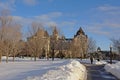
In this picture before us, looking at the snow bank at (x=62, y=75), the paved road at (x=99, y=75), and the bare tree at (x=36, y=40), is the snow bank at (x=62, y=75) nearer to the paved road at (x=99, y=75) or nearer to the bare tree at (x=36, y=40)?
the paved road at (x=99, y=75)

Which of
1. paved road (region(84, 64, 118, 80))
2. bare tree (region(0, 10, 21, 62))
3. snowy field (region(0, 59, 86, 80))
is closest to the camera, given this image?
snowy field (region(0, 59, 86, 80))

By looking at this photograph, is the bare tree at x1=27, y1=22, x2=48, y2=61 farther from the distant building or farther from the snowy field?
the snowy field

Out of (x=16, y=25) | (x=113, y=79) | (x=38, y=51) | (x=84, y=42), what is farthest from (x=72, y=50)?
(x=113, y=79)

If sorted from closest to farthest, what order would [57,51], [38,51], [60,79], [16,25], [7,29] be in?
[60,79], [7,29], [16,25], [38,51], [57,51]

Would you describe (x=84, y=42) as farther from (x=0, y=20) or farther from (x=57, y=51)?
(x=0, y=20)

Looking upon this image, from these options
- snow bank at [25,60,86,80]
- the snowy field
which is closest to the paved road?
the snowy field

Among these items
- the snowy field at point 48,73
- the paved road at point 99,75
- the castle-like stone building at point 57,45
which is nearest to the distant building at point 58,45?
the castle-like stone building at point 57,45

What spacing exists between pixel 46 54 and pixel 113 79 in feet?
293

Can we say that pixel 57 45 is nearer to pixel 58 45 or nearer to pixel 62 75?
pixel 58 45

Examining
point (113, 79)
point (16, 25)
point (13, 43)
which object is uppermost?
point (16, 25)

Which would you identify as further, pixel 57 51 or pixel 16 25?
pixel 57 51

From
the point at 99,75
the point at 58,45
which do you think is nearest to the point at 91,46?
the point at 58,45

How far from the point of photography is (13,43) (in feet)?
222

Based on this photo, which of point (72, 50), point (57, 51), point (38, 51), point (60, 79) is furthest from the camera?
point (57, 51)
